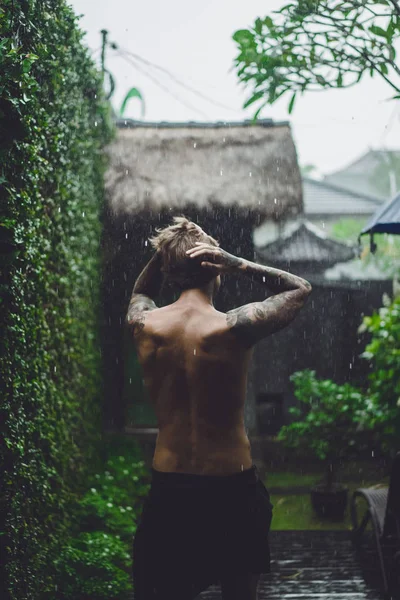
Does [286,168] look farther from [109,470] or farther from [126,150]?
[109,470]

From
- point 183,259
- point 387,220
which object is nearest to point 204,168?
point 387,220

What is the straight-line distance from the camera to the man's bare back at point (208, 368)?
244cm

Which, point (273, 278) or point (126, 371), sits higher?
point (273, 278)

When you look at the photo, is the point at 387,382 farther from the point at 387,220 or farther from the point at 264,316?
the point at 264,316

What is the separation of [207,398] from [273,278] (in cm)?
57

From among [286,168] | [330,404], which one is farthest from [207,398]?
[286,168]

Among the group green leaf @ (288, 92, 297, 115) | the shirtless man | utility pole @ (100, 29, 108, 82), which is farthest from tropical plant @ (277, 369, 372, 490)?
utility pole @ (100, 29, 108, 82)

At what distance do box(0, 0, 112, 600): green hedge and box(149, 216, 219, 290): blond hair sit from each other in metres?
0.66

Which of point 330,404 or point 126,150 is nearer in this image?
point 330,404

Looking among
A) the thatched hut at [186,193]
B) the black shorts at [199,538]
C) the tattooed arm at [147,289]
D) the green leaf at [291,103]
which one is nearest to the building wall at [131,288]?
the thatched hut at [186,193]

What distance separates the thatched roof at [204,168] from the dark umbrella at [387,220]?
2.25 m

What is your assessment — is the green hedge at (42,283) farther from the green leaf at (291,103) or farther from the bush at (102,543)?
the green leaf at (291,103)

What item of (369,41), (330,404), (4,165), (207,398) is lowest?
(330,404)

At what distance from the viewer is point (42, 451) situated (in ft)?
11.7
